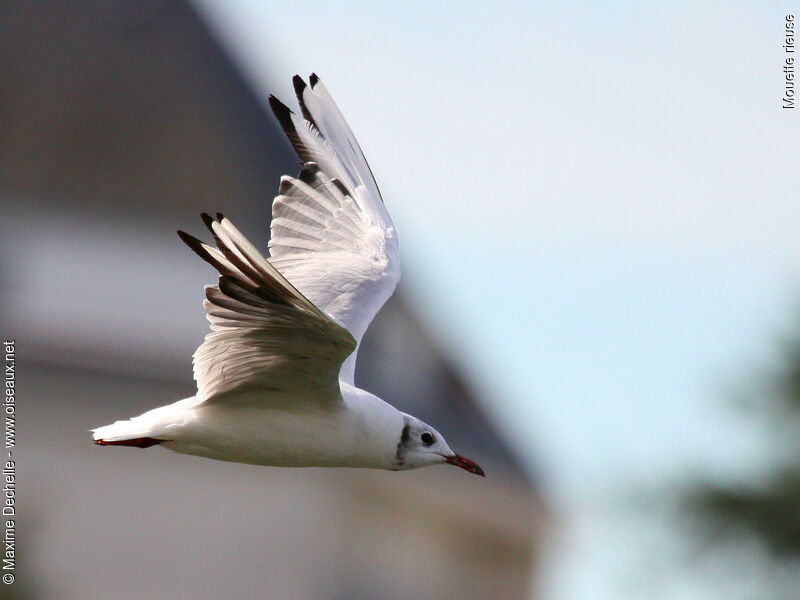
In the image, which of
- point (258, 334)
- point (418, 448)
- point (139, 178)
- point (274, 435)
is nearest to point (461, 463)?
point (418, 448)

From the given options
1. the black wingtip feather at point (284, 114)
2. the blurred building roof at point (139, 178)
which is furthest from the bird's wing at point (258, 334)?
the blurred building roof at point (139, 178)

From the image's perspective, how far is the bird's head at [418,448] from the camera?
6.14 meters

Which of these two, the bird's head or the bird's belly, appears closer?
the bird's belly

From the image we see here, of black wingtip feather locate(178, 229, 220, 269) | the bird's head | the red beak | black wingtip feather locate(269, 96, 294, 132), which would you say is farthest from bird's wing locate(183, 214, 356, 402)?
black wingtip feather locate(269, 96, 294, 132)

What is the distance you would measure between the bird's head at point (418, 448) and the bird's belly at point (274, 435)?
26cm

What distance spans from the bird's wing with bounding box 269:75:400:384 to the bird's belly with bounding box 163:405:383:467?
1.04 meters

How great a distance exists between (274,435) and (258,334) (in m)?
0.46

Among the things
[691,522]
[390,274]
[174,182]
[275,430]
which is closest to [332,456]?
[275,430]

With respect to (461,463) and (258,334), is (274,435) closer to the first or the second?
(258,334)

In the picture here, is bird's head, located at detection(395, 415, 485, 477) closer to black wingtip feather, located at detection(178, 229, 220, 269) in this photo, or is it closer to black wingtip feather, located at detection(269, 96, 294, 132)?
black wingtip feather, located at detection(178, 229, 220, 269)

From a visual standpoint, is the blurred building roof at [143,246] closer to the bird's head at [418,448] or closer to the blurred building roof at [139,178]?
the blurred building roof at [139,178]

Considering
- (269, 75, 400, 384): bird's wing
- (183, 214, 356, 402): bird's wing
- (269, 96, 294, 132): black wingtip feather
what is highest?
(269, 96, 294, 132): black wingtip feather

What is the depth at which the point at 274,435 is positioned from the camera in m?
5.90

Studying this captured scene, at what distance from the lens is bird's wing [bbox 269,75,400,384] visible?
23.2ft
